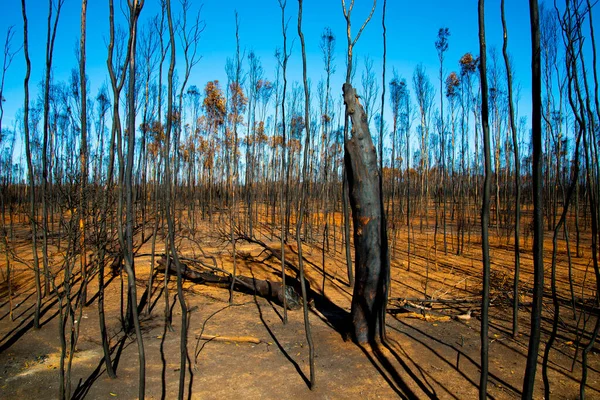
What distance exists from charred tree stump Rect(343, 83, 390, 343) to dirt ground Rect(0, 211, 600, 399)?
0.34 metres

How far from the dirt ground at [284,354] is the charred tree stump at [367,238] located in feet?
1.10

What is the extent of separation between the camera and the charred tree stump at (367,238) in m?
4.46

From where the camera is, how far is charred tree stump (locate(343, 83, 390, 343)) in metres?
4.46

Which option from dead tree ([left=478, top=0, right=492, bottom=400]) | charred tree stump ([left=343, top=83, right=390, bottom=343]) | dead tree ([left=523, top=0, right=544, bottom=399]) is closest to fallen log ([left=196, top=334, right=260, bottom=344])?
charred tree stump ([left=343, top=83, right=390, bottom=343])

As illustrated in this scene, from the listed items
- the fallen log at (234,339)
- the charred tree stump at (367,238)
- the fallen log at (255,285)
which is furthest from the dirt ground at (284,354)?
the charred tree stump at (367,238)

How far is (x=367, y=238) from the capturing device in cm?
451

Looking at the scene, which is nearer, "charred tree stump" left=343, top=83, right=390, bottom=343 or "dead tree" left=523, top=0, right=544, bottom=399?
"dead tree" left=523, top=0, right=544, bottom=399

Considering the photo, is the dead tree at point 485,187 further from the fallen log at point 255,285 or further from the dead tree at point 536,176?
the fallen log at point 255,285

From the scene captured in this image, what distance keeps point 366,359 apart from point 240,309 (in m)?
2.60

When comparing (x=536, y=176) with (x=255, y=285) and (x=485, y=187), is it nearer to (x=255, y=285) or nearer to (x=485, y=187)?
(x=485, y=187)

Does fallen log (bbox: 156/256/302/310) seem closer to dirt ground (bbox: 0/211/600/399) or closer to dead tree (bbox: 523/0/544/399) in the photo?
dirt ground (bbox: 0/211/600/399)

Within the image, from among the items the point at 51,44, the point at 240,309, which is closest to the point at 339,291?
the point at 240,309

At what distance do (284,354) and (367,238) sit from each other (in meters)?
1.69

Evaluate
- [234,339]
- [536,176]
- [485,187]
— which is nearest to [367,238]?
[234,339]
